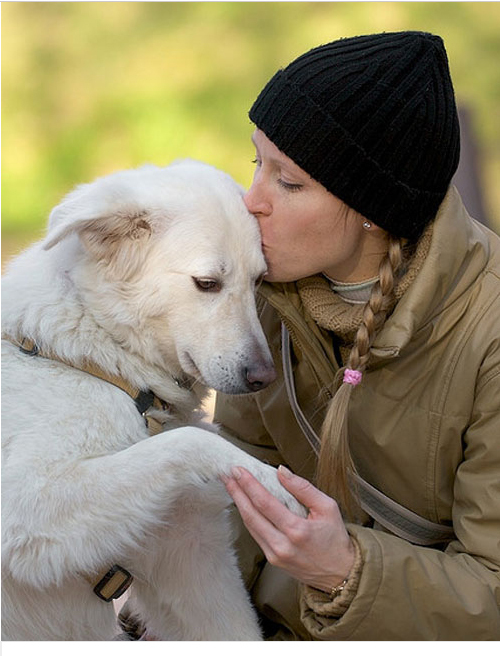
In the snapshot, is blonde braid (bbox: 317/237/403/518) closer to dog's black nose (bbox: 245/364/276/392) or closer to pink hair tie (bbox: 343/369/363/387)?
pink hair tie (bbox: 343/369/363/387)

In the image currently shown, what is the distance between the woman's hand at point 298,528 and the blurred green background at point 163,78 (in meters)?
4.98

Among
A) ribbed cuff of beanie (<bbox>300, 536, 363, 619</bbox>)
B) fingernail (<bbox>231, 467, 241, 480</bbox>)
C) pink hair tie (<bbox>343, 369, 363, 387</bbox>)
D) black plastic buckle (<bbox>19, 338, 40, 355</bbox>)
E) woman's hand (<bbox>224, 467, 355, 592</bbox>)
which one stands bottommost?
ribbed cuff of beanie (<bbox>300, 536, 363, 619</bbox>)

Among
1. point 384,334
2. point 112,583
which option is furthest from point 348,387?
point 112,583

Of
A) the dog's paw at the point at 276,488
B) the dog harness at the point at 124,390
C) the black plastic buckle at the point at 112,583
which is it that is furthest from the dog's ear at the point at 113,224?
the black plastic buckle at the point at 112,583

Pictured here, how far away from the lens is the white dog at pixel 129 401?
2160mm

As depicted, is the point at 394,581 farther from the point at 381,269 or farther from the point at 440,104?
the point at 440,104

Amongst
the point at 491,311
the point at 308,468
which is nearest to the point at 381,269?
the point at 491,311

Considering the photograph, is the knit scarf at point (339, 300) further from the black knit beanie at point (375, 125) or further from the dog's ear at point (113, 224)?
the dog's ear at point (113, 224)

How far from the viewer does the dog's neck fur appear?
2.38 m

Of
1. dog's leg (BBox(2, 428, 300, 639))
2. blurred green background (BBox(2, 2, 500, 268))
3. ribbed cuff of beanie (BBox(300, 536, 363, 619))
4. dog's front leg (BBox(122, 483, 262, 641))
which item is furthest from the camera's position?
blurred green background (BBox(2, 2, 500, 268))

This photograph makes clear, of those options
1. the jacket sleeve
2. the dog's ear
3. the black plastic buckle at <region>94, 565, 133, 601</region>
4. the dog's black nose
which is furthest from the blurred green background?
the black plastic buckle at <region>94, 565, 133, 601</region>

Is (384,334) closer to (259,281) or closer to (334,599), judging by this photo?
(259,281)

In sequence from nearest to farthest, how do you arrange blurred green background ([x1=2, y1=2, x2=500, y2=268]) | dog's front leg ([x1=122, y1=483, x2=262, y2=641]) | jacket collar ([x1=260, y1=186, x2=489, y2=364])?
jacket collar ([x1=260, y1=186, x2=489, y2=364]) < dog's front leg ([x1=122, y1=483, x2=262, y2=641]) < blurred green background ([x1=2, y1=2, x2=500, y2=268])

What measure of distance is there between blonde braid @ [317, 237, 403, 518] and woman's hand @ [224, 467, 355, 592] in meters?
0.23
